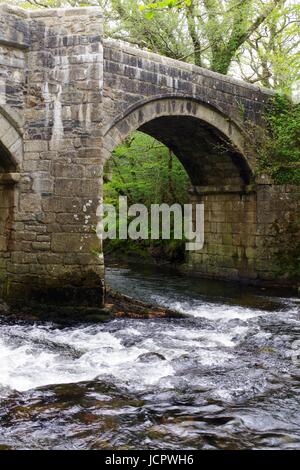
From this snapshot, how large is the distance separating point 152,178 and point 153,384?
10.0 metres

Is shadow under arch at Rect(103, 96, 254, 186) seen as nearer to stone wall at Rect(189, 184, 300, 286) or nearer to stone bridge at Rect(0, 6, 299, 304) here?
stone wall at Rect(189, 184, 300, 286)

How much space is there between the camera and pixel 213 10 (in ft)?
41.5

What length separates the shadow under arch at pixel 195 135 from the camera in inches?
325

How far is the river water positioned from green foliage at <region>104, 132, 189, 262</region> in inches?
262

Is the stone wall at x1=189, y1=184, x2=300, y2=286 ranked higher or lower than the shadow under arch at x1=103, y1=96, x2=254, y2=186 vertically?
lower

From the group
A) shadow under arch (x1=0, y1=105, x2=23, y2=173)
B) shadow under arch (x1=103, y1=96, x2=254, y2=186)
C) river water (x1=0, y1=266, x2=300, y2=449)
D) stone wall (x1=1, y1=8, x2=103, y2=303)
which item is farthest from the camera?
shadow under arch (x1=103, y1=96, x2=254, y2=186)

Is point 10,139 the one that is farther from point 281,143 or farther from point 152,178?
point 152,178

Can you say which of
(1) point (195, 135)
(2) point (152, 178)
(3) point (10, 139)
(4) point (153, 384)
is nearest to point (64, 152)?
(3) point (10, 139)

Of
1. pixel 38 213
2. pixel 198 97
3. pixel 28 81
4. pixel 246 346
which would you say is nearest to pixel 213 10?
pixel 198 97

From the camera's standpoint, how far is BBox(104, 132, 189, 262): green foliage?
45.4 ft

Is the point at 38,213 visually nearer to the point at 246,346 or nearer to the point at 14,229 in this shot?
the point at 14,229

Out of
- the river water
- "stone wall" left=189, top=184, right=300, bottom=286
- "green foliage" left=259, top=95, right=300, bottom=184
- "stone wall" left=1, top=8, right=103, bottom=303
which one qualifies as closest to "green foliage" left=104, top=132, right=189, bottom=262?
"stone wall" left=189, top=184, right=300, bottom=286

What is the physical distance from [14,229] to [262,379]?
159 inches

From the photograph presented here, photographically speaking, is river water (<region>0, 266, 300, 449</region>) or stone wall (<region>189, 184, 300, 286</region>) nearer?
river water (<region>0, 266, 300, 449</region>)
